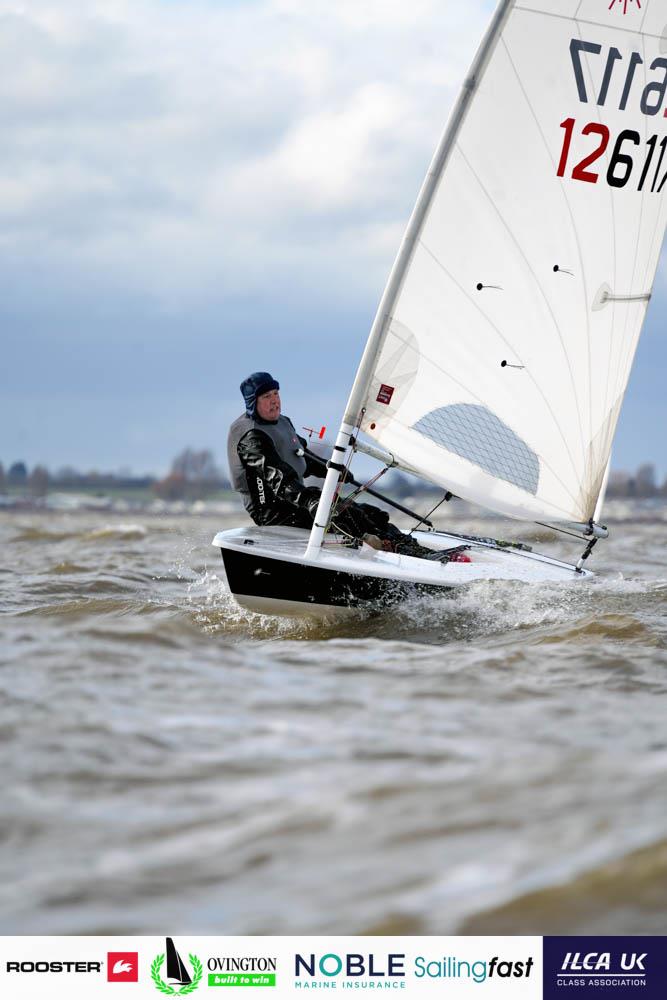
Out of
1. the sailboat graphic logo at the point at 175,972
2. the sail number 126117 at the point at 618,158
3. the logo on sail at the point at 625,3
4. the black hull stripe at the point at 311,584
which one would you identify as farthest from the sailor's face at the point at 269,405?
the sailboat graphic logo at the point at 175,972

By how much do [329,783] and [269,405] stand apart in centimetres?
440

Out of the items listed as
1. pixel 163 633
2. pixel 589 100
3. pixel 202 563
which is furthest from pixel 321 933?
pixel 202 563

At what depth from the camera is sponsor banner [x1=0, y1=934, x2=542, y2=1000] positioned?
7.84 ft

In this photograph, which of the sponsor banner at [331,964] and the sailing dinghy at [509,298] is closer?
the sponsor banner at [331,964]

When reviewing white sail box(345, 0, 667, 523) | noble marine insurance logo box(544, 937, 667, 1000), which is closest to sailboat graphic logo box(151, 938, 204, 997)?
noble marine insurance logo box(544, 937, 667, 1000)

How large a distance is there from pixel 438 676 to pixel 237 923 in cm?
263

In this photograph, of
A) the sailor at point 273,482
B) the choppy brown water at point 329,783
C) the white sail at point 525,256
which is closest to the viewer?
the choppy brown water at point 329,783

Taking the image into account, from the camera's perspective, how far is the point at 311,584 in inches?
262

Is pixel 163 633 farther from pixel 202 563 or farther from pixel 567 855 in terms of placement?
pixel 202 563

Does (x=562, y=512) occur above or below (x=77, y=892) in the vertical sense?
above

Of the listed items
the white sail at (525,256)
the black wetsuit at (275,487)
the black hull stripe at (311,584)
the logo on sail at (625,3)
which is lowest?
the black hull stripe at (311,584)

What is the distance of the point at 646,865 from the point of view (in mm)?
2689

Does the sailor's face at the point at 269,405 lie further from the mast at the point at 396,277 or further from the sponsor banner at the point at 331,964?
the sponsor banner at the point at 331,964

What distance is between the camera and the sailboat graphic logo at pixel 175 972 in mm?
2398
